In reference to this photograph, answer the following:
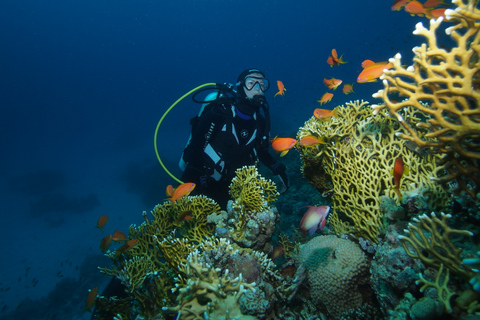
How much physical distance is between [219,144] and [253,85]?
5.55 ft

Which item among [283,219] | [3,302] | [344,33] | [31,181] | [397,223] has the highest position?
[344,33]

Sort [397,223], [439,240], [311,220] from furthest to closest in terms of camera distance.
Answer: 1. [311,220]
2. [397,223]
3. [439,240]

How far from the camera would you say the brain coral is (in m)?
2.53

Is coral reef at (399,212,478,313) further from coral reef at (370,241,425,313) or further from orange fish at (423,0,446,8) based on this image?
orange fish at (423,0,446,8)

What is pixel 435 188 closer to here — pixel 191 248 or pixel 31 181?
pixel 191 248

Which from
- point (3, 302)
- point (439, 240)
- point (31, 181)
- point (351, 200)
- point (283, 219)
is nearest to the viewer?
point (439, 240)

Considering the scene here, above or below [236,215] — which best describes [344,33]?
above

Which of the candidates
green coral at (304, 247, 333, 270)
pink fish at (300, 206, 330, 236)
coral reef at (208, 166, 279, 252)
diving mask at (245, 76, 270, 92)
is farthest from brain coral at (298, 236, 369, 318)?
diving mask at (245, 76, 270, 92)

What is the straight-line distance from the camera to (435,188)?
254 cm

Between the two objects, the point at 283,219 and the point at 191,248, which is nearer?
the point at 191,248

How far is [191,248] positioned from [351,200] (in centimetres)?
232

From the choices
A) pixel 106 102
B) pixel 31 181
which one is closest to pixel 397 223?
pixel 31 181

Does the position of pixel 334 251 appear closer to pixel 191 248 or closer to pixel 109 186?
pixel 191 248

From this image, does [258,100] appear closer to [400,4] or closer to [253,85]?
[253,85]
